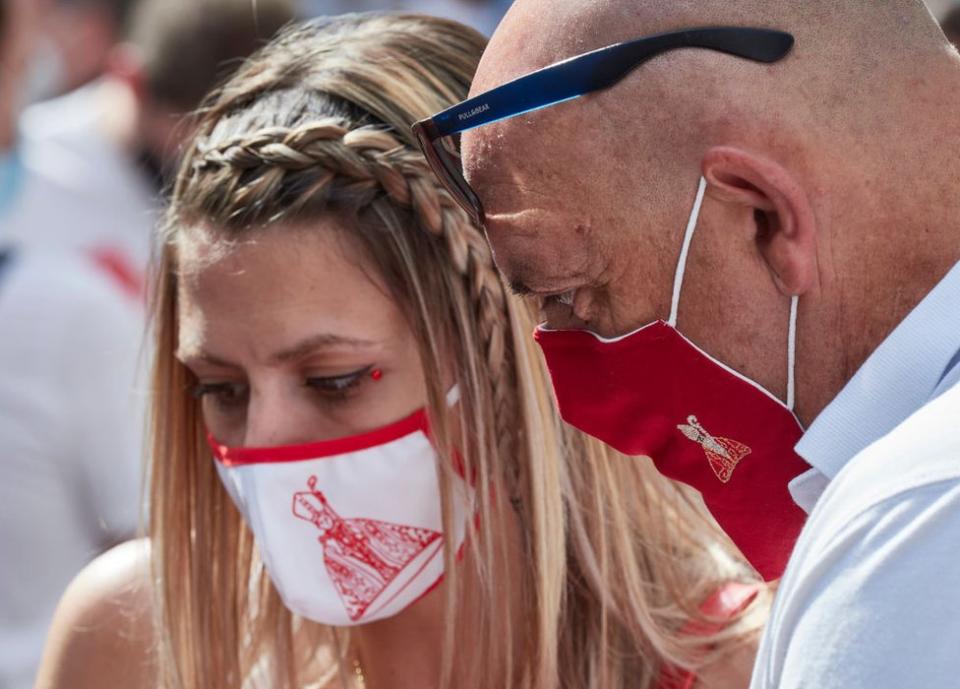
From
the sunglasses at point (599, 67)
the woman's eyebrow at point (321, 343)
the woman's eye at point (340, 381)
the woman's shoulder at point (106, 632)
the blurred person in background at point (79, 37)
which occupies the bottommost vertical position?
the woman's shoulder at point (106, 632)

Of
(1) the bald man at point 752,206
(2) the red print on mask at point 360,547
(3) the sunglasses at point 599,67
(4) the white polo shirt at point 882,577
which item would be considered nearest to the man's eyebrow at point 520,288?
(1) the bald man at point 752,206

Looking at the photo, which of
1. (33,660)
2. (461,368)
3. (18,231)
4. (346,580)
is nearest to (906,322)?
(461,368)

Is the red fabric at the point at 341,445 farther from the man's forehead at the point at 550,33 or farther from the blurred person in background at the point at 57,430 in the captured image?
the blurred person in background at the point at 57,430

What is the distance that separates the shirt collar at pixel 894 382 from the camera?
4.00 feet

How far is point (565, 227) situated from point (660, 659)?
2.82 ft

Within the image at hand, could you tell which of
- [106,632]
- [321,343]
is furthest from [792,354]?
[106,632]

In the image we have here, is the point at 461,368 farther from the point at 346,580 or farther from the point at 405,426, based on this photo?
the point at 346,580

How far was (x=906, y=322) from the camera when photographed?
1268 mm

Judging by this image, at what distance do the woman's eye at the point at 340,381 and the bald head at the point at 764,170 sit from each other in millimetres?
678

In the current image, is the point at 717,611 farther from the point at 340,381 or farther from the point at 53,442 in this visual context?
the point at 53,442

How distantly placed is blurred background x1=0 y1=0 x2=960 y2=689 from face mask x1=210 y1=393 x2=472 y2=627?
530 mm

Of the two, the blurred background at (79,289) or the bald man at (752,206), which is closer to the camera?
the bald man at (752,206)

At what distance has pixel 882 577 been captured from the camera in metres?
0.98

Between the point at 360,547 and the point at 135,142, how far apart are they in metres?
3.26
